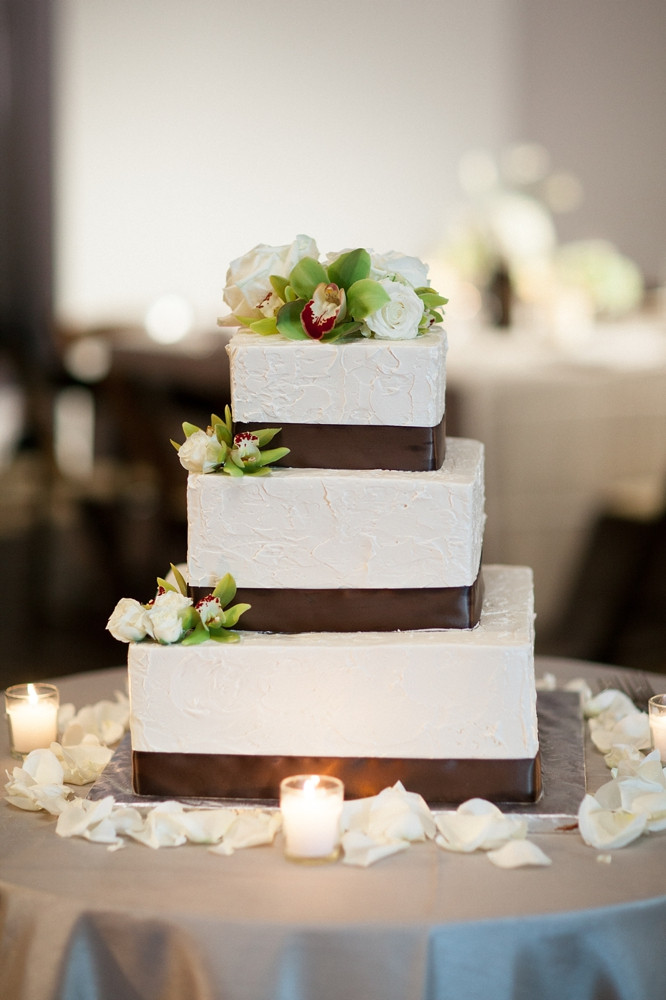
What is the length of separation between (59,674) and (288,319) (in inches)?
146

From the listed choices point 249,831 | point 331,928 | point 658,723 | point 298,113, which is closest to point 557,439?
point 658,723

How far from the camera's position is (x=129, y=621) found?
1.80 meters

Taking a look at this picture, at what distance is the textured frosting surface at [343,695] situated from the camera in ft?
5.86

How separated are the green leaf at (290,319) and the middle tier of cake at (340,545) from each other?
200mm

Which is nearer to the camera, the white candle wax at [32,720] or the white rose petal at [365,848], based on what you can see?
the white rose petal at [365,848]

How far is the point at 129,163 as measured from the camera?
800cm

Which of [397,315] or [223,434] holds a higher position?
[397,315]

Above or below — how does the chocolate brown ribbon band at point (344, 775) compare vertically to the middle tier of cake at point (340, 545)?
below

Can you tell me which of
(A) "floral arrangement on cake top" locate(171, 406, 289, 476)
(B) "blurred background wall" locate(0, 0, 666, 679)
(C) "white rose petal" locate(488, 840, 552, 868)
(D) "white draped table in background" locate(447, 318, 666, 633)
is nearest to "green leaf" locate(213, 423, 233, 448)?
(A) "floral arrangement on cake top" locate(171, 406, 289, 476)

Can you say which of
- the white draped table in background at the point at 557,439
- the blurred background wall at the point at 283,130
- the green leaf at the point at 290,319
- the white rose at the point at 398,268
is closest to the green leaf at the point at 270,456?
the green leaf at the point at 290,319

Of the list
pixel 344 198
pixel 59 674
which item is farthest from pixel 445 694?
pixel 344 198

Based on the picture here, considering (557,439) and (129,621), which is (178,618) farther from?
(557,439)

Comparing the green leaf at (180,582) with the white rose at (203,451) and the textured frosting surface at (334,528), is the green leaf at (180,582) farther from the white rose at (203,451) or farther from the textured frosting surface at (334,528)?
the white rose at (203,451)

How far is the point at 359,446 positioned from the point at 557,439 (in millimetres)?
2886
